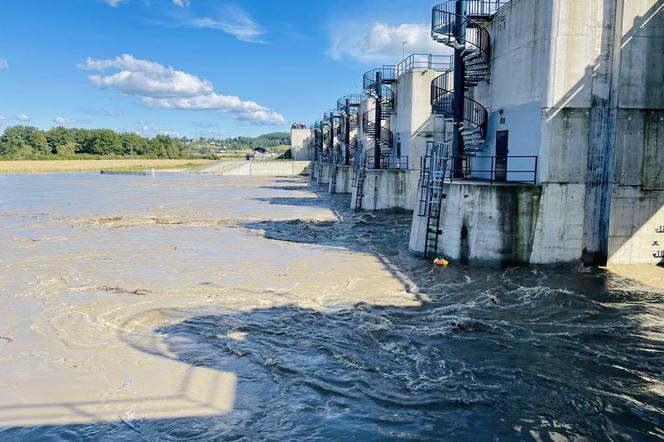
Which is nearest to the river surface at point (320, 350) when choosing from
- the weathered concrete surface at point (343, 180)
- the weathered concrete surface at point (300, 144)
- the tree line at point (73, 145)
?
the weathered concrete surface at point (343, 180)

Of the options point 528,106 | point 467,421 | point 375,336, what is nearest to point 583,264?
point 528,106

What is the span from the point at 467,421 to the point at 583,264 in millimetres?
10227

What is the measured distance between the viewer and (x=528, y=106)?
651 inches

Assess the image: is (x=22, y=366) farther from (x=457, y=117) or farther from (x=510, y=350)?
(x=457, y=117)

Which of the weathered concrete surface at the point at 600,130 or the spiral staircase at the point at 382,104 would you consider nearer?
the weathered concrete surface at the point at 600,130

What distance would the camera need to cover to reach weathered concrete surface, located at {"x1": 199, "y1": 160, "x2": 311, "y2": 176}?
8412 centimetres

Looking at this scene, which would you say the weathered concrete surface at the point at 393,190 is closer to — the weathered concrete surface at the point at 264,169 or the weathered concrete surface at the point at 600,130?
the weathered concrete surface at the point at 600,130

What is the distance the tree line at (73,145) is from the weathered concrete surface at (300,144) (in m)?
51.4

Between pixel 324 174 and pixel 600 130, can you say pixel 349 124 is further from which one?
pixel 600 130

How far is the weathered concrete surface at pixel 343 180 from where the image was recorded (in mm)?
47219

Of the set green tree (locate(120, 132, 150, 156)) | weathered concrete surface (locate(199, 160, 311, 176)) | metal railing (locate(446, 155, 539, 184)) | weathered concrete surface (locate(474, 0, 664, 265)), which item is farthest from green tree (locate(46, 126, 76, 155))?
weathered concrete surface (locate(474, 0, 664, 265))

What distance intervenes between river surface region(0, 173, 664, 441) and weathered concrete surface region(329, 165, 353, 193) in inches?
1112

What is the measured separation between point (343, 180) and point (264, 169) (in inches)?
1508

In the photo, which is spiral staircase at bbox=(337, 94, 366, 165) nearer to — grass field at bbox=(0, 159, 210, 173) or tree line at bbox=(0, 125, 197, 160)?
grass field at bbox=(0, 159, 210, 173)
